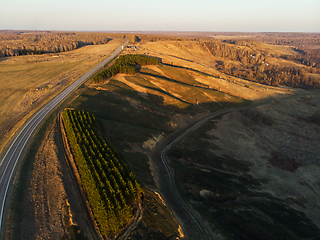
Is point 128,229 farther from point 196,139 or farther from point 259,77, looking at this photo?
point 259,77

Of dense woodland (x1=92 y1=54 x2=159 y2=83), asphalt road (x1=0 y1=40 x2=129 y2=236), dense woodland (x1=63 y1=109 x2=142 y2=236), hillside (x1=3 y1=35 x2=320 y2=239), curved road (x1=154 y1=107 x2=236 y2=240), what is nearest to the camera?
dense woodland (x1=63 y1=109 x2=142 y2=236)

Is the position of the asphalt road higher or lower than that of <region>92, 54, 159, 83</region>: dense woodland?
lower

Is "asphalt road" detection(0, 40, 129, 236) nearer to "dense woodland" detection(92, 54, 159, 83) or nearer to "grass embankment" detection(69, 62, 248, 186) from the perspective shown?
"grass embankment" detection(69, 62, 248, 186)

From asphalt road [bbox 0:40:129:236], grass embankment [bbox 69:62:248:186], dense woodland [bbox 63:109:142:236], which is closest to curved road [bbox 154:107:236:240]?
grass embankment [bbox 69:62:248:186]

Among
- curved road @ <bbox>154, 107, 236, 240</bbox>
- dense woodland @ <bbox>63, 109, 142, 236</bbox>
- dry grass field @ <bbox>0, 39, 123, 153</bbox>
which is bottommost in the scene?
curved road @ <bbox>154, 107, 236, 240</bbox>

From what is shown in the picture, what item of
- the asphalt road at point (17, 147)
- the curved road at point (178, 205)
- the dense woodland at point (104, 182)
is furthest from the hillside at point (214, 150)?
the asphalt road at point (17, 147)

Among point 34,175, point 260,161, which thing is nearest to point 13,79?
point 34,175
